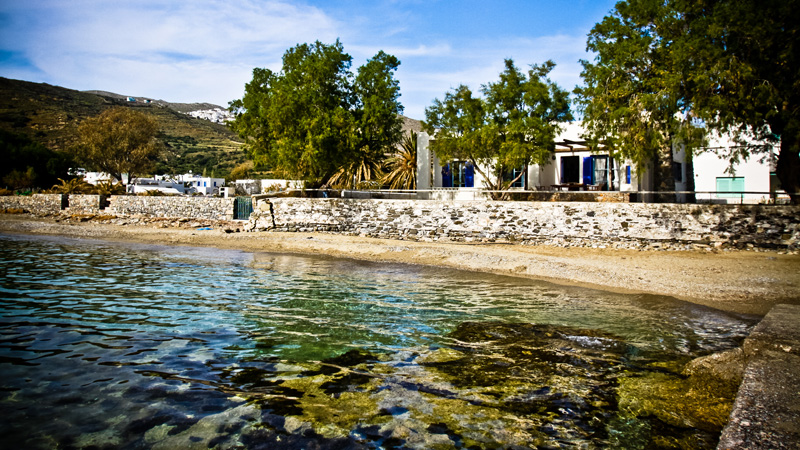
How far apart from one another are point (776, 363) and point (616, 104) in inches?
568

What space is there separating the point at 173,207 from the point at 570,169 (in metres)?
24.2

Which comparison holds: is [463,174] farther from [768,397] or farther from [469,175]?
[768,397]

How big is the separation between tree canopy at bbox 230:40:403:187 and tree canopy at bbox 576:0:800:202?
11030 millimetres

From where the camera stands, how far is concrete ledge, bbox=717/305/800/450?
320 cm

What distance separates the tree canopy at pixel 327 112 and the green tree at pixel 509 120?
3917 millimetres

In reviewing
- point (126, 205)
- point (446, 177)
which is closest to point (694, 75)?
point (446, 177)

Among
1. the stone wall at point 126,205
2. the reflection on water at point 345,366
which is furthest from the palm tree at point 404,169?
the reflection on water at point 345,366

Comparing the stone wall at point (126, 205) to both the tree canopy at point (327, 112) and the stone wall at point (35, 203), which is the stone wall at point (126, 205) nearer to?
the stone wall at point (35, 203)

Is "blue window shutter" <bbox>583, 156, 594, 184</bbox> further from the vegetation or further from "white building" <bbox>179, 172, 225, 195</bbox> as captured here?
the vegetation

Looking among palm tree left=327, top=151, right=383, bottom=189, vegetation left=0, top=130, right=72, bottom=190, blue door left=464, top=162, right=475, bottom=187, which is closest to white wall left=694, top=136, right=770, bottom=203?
blue door left=464, top=162, right=475, bottom=187

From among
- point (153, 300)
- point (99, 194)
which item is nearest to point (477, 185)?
point (153, 300)

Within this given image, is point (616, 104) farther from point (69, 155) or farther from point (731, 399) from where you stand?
point (69, 155)

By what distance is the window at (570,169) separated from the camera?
85.0ft

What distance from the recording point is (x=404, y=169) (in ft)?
106
